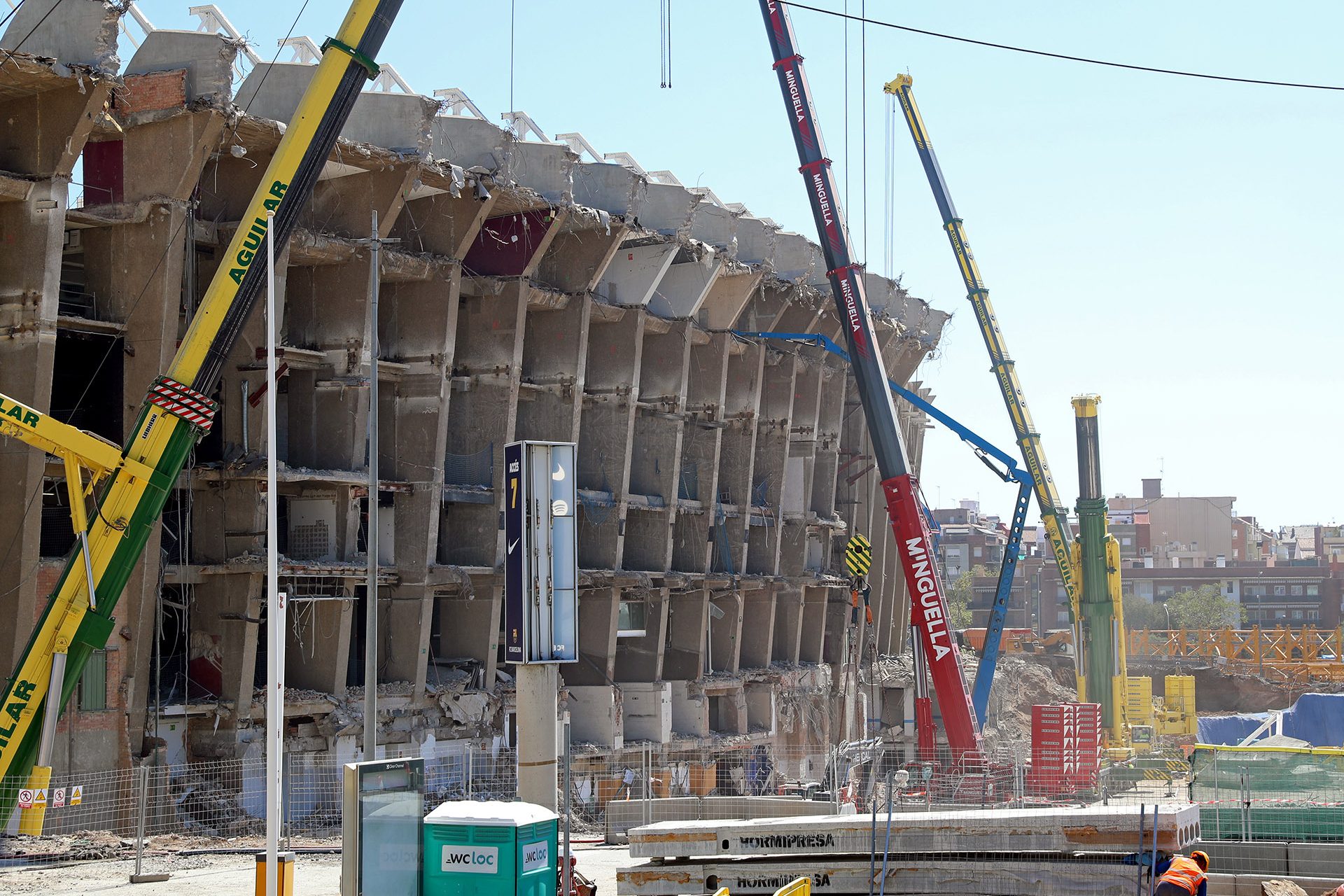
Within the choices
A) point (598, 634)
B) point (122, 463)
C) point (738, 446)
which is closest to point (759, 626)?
Answer: point (738, 446)

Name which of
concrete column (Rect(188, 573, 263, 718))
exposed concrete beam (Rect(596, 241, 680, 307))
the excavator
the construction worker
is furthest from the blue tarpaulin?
the construction worker

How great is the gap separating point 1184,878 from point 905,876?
401cm

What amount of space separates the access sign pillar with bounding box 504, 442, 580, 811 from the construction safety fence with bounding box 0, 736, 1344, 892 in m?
0.53

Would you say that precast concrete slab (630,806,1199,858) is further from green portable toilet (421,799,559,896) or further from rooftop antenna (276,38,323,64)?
rooftop antenna (276,38,323,64)

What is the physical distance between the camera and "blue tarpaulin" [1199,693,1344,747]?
39.5m

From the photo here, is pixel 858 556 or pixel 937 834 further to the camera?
pixel 858 556

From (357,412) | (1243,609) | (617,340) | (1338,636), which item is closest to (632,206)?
(617,340)

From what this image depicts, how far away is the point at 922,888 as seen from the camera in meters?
15.0

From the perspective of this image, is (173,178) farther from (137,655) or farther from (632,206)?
(632,206)

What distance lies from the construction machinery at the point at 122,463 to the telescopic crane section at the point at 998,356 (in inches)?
1086

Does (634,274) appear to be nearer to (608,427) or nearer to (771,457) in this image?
(608,427)

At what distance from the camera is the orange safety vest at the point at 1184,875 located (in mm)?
11438

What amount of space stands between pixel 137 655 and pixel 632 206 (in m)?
14.9

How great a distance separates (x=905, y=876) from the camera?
1508cm
